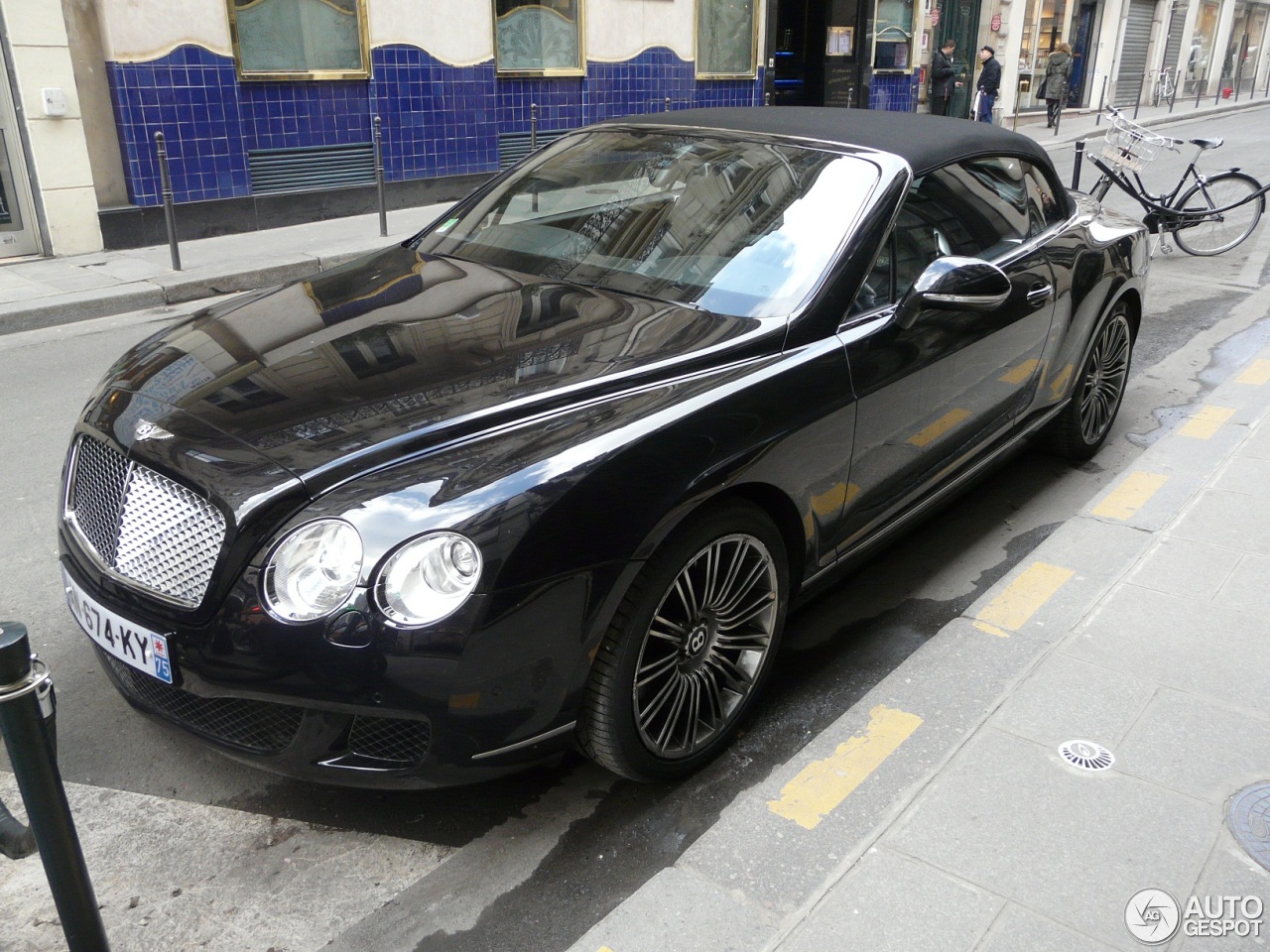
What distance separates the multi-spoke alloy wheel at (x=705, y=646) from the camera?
270 centimetres

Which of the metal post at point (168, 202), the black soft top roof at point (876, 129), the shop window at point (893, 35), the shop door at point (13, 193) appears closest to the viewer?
the black soft top roof at point (876, 129)

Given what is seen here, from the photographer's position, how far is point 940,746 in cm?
296

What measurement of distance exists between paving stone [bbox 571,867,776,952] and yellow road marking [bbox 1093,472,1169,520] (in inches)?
112

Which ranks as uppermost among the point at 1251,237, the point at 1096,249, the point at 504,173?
the point at 504,173

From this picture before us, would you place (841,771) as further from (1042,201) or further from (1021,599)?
(1042,201)

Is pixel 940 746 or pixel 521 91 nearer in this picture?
pixel 940 746

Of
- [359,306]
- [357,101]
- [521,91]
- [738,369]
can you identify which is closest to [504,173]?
[359,306]

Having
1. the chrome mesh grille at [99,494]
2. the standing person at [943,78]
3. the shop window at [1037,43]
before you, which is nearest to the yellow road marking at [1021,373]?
the chrome mesh grille at [99,494]

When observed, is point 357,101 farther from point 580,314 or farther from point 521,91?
point 580,314

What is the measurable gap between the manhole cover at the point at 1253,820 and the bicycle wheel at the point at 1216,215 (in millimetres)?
8821

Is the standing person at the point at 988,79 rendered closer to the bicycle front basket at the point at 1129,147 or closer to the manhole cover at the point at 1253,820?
the bicycle front basket at the point at 1129,147

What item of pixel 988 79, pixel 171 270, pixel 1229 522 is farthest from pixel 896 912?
pixel 988 79

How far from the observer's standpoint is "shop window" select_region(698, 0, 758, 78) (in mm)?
16219

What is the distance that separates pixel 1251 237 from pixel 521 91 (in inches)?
330
